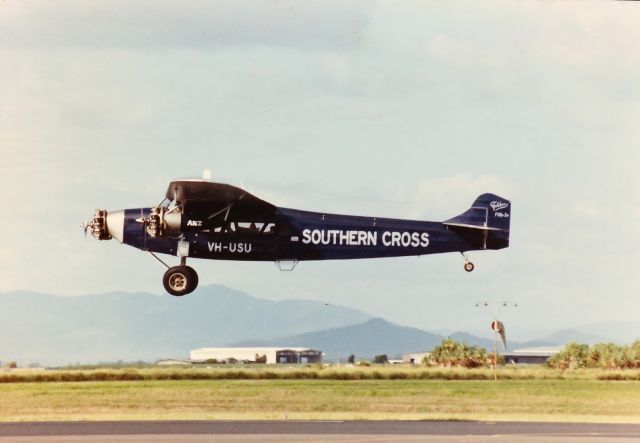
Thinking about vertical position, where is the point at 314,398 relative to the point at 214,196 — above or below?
below

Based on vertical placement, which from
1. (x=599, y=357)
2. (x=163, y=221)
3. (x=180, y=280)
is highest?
(x=163, y=221)

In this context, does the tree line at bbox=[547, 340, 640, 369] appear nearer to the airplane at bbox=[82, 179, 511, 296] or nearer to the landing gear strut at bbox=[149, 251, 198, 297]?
the airplane at bbox=[82, 179, 511, 296]

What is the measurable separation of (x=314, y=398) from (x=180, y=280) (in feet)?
76.2

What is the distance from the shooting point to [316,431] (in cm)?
3166

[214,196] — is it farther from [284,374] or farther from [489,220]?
[284,374]

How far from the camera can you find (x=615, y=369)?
76.9 metres

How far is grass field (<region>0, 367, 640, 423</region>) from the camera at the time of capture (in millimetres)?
42094

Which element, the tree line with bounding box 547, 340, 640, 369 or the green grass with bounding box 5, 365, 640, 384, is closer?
the green grass with bounding box 5, 365, 640, 384

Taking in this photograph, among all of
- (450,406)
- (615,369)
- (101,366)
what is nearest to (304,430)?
(450,406)

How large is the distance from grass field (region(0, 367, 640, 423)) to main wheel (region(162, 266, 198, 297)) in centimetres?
1440

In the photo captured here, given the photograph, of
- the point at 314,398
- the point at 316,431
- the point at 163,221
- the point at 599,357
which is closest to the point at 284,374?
the point at 314,398

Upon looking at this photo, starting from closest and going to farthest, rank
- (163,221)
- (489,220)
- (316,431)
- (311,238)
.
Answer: (163,221) < (311,238) < (489,220) < (316,431)

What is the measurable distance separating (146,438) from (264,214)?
7750 mm

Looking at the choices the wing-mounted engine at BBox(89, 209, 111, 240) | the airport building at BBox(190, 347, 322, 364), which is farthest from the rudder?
the airport building at BBox(190, 347, 322, 364)
